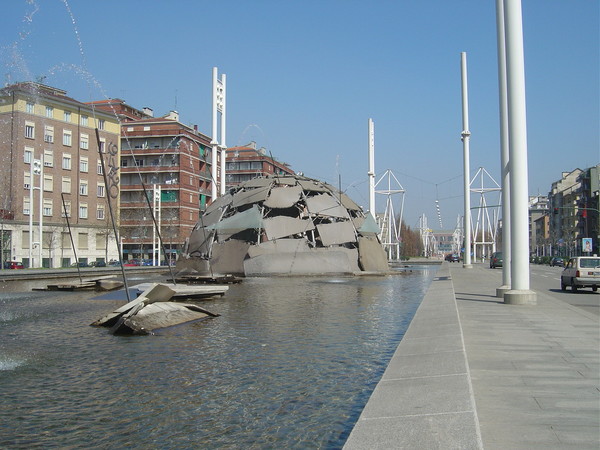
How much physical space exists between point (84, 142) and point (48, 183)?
7000 mm

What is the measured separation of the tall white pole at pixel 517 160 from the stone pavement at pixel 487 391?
403 cm

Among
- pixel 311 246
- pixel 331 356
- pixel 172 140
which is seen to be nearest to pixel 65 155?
pixel 172 140

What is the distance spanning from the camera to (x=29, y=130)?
185 feet

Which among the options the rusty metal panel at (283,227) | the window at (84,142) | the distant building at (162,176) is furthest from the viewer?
the distant building at (162,176)

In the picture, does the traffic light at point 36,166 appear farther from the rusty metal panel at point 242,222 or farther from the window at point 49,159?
the rusty metal panel at point 242,222

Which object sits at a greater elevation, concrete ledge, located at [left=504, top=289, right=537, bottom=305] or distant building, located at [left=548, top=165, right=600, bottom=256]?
distant building, located at [left=548, top=165, right=600, bottom=256]

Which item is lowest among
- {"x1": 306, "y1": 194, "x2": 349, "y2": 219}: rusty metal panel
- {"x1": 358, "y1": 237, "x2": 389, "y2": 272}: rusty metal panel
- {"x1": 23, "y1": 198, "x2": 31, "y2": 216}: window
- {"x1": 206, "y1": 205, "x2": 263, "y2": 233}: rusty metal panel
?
{"x1": 358, "y1": 237, "x2": 389, "y2": 272}: rusty metal panel

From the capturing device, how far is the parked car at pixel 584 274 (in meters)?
22.5

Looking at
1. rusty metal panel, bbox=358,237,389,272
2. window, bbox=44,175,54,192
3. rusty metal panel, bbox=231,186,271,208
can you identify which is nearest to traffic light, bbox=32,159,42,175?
window, bbox=44,175,54,192

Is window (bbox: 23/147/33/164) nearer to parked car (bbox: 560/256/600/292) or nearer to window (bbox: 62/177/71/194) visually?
window (bbox: 62/177/71/194)

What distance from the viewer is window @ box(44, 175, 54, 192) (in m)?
61.8

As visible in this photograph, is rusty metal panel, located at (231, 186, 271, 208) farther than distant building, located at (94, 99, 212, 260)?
No

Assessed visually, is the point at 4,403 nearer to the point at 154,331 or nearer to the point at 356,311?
the point at 154,331

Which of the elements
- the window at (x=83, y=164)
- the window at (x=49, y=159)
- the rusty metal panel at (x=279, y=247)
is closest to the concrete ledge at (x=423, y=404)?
the rusty metal panel at (x=279, y=247)
